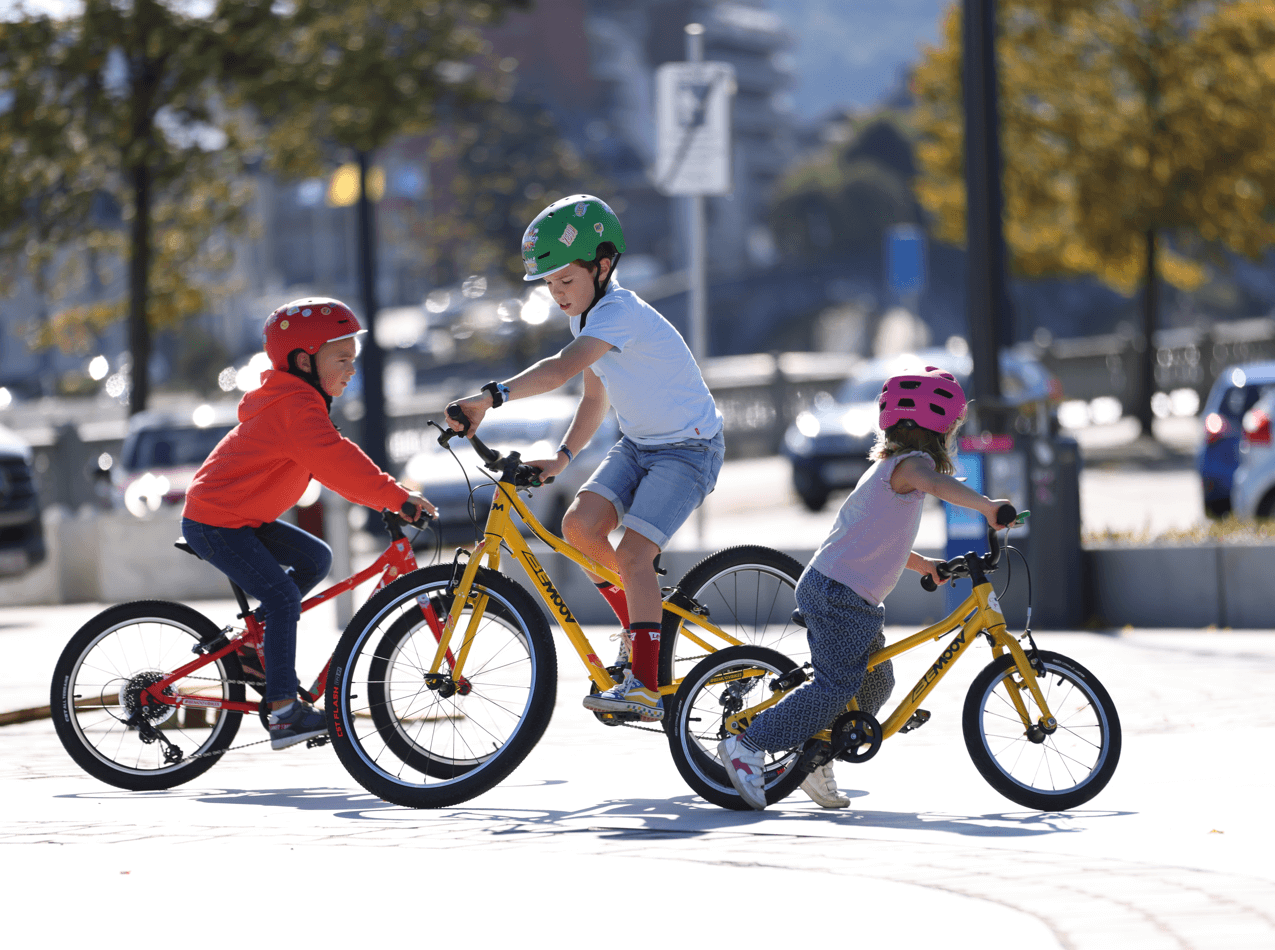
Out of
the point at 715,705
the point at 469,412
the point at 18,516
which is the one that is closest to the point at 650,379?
the point at 469,412

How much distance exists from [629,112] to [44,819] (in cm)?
15006

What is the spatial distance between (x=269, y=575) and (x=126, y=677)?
620 mm

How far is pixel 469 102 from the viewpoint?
71.3 feet

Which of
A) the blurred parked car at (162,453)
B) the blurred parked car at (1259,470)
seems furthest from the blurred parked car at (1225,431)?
the blurred parked car at (162,453)

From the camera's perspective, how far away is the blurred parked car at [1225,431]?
15.2m

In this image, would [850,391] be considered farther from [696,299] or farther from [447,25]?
[696,299]

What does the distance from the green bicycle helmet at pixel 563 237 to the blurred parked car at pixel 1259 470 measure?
320 inches

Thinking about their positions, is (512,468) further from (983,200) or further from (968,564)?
(983,200)

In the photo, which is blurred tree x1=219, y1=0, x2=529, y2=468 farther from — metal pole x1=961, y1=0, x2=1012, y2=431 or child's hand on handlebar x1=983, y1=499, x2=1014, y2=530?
child's hand on handlebar x1=983, y1=499, x2=1014, y2=530

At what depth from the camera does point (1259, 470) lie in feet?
42.0

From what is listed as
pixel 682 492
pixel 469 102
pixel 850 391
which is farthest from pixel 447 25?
pixel 682 492

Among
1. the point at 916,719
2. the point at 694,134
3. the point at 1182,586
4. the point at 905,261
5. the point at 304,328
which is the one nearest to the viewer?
the point at 916,719

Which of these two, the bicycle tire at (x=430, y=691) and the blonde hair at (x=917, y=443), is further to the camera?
the bicycle tire at (x=430, y=691)

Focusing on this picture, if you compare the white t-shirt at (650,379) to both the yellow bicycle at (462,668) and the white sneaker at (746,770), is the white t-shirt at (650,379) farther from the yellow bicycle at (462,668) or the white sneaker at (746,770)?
the white sneaker at (746,770)
